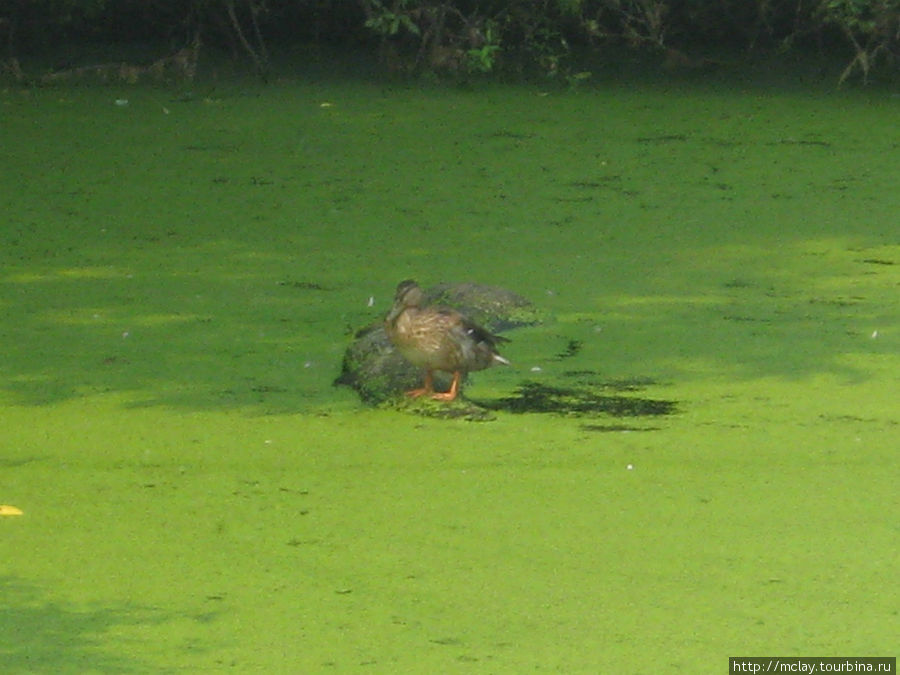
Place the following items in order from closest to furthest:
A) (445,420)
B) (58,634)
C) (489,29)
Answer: (58,634)
(445,420)
(489,29)

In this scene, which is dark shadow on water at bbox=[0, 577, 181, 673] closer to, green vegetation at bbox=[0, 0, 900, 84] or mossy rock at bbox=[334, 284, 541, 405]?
mossy rock at bbox=[334, 284, 541, 405]

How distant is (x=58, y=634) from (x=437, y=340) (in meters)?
1.07

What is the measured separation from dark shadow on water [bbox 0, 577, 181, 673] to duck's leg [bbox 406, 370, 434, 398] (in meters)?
0.95

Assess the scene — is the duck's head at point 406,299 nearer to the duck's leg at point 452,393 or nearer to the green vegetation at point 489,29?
the duck's leg at point 452,393

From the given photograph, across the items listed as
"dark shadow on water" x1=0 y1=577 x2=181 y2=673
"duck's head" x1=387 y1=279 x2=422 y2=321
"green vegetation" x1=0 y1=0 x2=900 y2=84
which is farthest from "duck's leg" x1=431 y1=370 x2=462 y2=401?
"green vegetation" x1=0 y1=0 x2=900 y2=84

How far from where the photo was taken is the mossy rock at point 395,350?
2.85 meters

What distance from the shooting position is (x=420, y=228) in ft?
13.1

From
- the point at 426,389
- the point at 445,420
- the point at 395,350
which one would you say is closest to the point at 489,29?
the point at 395,350

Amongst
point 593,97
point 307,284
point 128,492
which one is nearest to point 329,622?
point 128,492

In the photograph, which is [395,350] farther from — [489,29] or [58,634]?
[489,29]

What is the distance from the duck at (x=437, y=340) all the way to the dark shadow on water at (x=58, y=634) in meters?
0.95

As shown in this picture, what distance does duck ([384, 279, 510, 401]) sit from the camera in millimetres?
2799

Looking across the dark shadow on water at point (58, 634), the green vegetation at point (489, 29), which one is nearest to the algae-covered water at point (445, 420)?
the dark shadow on water at point (58, 634)

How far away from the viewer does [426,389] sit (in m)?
2.84
